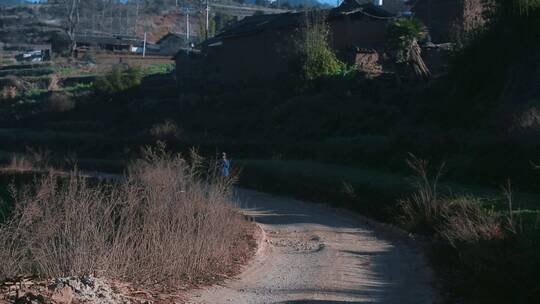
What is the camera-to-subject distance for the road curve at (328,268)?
41.7 ft

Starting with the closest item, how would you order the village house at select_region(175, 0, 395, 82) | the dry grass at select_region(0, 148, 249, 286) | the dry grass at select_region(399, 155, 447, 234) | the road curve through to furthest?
the dry grass at select_region(0, 148, 249, 286), the road curve, the dry grass at select_region(399, 155, 447, 234), the village house at select_region(175, 0, 395, 82)

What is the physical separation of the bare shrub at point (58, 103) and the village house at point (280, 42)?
35.3 feet

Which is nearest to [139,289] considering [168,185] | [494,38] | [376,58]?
[168,185]

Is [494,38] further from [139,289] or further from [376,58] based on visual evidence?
[139,289]

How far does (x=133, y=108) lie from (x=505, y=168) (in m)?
39.0

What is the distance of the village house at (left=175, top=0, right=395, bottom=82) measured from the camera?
51656mm

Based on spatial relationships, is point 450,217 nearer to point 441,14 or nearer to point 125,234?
point 125,234

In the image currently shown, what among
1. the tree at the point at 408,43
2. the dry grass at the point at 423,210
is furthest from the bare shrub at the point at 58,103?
the dry grass at the point at 423,210

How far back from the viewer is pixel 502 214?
15531mm

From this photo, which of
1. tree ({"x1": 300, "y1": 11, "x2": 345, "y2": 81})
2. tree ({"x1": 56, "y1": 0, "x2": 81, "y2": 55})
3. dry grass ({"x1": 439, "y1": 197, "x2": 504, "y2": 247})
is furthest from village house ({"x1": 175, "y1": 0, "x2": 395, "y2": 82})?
tree ({"x1": 56, "y1": 0, "x2": 81, "y2": 55})

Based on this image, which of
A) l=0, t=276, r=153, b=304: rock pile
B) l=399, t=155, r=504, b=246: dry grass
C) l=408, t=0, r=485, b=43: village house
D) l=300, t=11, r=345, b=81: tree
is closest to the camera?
l=0, t=276, r=153, b=304: rock pile

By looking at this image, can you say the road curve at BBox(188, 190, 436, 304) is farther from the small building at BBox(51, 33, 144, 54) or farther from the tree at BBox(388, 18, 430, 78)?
the small building at BBox(51, 33, 144, 54)

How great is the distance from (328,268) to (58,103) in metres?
49.2

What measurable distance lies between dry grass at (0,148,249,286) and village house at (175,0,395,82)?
35.5 m
